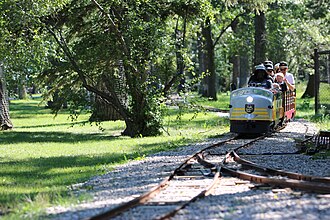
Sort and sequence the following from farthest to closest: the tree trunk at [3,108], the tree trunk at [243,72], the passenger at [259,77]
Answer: the tree trunk at [243,72] → the tree trunk at [3,108] → the passenger at [259,77]

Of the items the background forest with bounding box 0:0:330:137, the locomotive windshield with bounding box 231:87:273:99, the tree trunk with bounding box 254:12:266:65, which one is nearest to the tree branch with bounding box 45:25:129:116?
the background forest with bounding box 0:0:330:137

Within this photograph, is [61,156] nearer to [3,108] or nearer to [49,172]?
[49,172]

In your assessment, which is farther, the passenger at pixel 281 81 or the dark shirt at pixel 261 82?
Answer: the passenger at pixel 281 81

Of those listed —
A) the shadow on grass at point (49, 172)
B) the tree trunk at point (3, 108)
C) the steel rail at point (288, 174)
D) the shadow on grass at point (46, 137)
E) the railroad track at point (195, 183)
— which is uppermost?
the tree trunk at point (3, 108)

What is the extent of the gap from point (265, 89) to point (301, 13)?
3983 centimetres

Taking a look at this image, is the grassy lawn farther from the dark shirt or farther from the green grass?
→ the dark shirt

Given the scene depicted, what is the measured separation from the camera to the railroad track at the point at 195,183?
884 centimetres

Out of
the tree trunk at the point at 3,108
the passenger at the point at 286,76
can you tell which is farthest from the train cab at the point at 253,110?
the tree trunk at the point at 3,108

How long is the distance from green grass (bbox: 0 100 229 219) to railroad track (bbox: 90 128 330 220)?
4.06 ft

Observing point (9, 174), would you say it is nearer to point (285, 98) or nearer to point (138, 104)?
point (138, 104)

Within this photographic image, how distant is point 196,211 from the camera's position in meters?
8.79

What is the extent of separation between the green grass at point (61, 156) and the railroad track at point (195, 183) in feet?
4.06

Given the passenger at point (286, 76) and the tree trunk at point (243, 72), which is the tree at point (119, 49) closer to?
the passenger at point (286, 76)

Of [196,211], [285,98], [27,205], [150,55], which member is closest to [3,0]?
[150,55]
